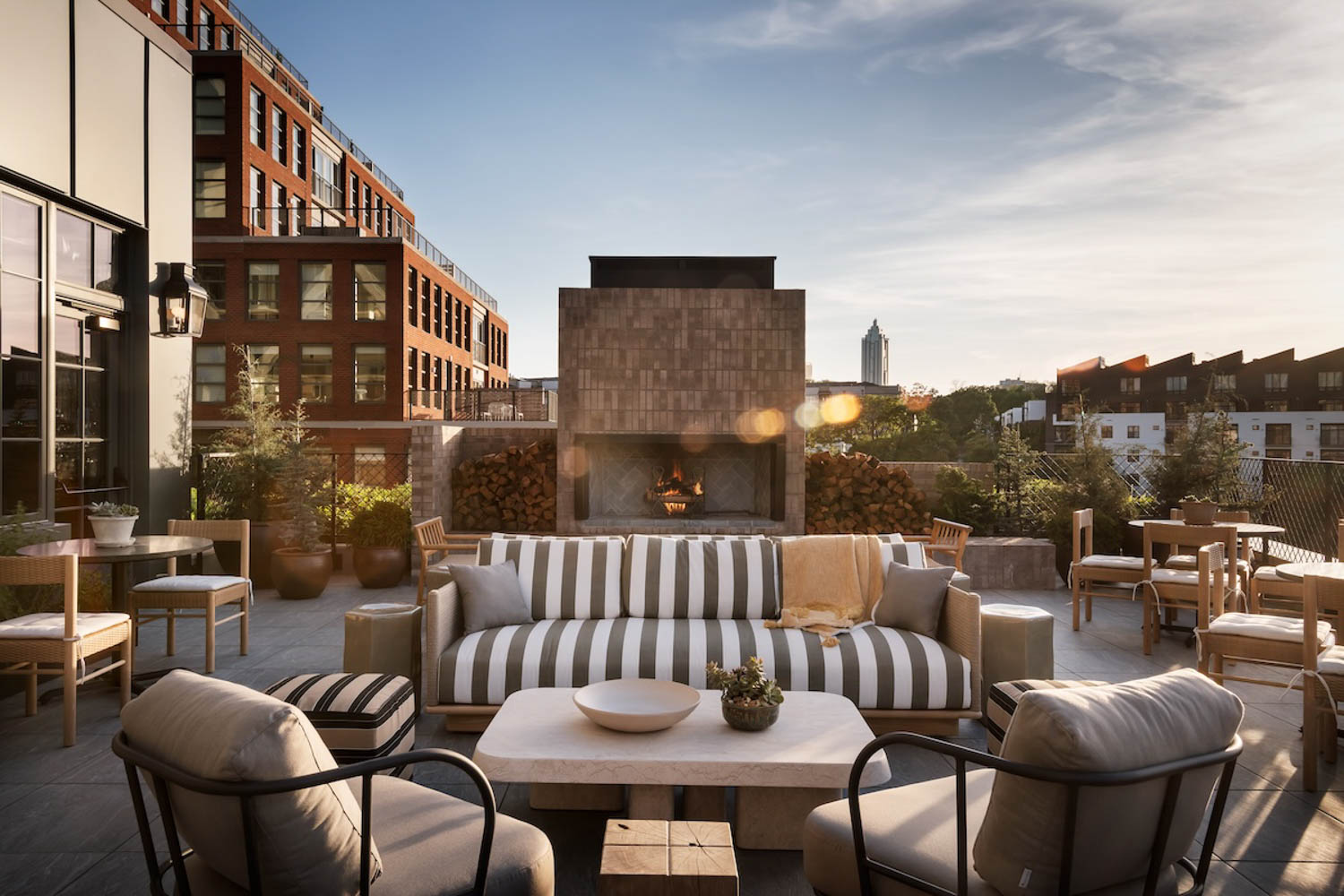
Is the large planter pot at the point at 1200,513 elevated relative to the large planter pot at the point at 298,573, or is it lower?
elevated

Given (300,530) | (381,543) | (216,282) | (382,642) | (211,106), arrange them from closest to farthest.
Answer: (382,642) → (300,530) → (381,543) → (211,106) → (216,282)

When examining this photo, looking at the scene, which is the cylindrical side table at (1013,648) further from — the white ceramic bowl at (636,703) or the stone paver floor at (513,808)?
the white ceramic bowl at (636,703)

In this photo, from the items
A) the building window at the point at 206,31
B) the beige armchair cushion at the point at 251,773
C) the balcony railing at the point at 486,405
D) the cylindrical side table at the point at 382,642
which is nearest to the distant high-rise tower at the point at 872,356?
the balcony railing at the point at 486,405

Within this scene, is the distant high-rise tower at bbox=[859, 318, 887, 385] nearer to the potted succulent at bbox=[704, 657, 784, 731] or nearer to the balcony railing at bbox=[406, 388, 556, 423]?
the balcony railing at bbox=[406, 388, 556, 423]

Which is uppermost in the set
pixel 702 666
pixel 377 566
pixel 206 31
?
pixel 206 31

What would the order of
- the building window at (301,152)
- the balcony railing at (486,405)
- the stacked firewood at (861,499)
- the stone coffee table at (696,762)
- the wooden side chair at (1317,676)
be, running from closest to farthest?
1. the stone coffee table at (696,762)
2. the wooden side chair at (1317,676)
3. the stacked firewood at (861,499)
4. the balcony railing at (486,405)
5. the building window at (301,152)

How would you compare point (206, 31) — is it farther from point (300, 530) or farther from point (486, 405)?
point (300, 530)

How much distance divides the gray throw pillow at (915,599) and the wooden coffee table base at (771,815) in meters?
1.33

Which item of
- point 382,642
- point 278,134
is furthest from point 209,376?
point 382,642

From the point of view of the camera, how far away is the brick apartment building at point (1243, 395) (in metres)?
30.3

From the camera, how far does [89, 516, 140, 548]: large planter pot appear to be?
4.26 m

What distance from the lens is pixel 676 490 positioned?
830cm

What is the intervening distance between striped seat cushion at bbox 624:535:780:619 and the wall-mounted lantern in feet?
12.1

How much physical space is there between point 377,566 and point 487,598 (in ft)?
12.8
